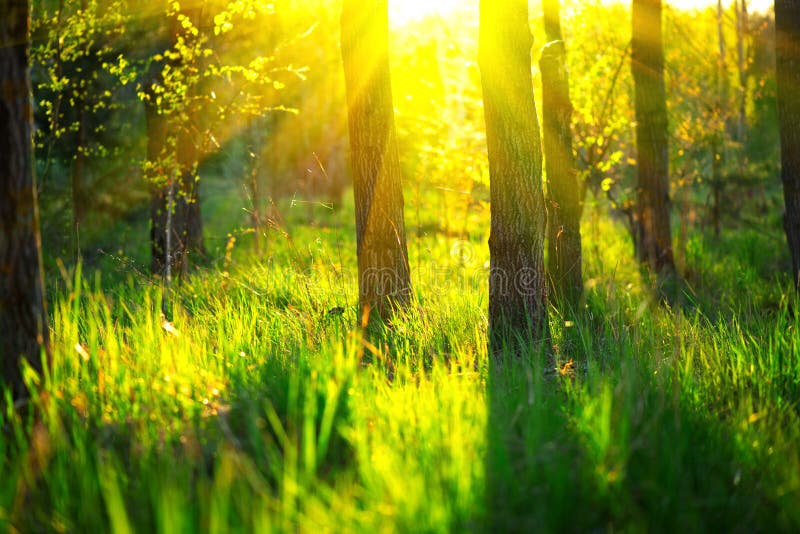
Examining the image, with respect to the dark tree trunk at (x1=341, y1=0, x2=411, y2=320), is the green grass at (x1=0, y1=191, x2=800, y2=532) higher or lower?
lower

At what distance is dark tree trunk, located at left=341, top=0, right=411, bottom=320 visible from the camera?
6.27 m

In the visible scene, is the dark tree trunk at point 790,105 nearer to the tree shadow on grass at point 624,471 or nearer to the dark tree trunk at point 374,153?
the dark tree trunk at point 374,153

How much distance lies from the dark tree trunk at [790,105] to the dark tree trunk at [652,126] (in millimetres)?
2420

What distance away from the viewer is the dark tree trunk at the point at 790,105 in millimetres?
7445

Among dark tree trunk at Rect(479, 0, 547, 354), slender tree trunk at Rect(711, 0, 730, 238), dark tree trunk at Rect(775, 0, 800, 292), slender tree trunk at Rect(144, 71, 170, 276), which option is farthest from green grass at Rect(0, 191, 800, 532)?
slender tree trunk at Rect(711, 0, 730, 238)

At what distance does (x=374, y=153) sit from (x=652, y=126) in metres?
5.61

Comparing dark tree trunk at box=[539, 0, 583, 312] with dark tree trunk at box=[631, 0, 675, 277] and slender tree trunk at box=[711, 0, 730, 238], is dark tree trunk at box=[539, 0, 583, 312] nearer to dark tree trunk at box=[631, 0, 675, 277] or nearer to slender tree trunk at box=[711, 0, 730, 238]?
dark tree trunk at box=[631, 0, 675, 277]

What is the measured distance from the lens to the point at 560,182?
735 centimetres

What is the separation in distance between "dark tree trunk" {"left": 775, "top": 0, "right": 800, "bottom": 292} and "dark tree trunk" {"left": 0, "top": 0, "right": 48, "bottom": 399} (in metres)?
6.94

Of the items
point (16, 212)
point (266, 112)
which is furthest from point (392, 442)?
point (266, 112)

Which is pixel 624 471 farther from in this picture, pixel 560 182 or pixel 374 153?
pixel 560 182

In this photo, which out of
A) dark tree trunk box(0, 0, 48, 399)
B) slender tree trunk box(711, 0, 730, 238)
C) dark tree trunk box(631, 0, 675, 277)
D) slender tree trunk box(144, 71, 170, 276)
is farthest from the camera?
slender tree trunk box(711, 0, 730, 238)

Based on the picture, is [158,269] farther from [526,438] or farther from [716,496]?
[716,496]

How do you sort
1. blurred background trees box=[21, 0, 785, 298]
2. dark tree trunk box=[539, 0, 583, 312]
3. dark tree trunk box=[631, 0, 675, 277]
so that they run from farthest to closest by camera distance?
dark tree trunk box=[631, 0, 675, 277]
blurred background trees box=[21, 0, 785, 298]
dark tree trunk box=[539, 0, 583, 312]
